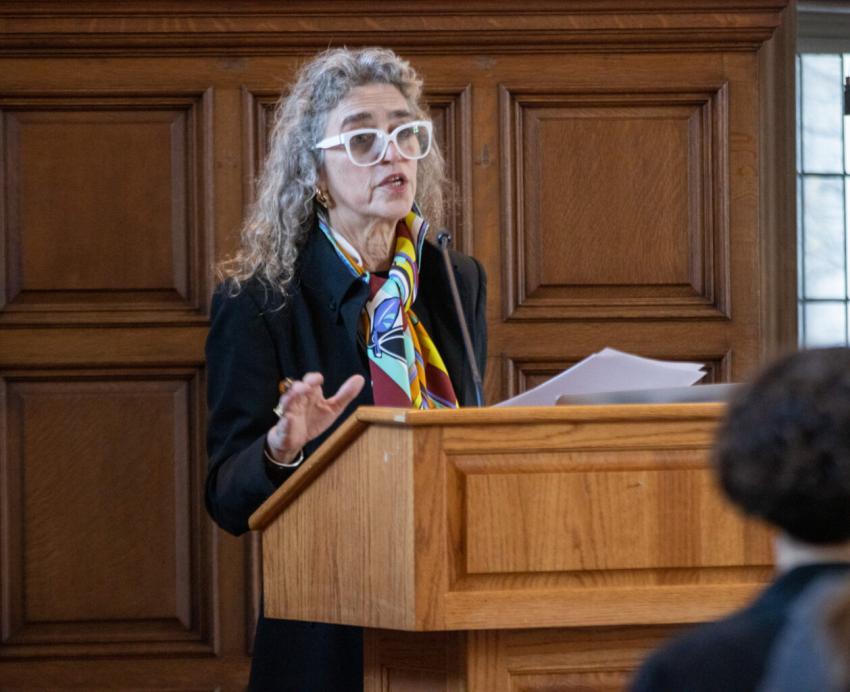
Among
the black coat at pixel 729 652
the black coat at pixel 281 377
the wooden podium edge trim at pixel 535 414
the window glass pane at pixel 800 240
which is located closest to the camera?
the black coat at pixel 729 652

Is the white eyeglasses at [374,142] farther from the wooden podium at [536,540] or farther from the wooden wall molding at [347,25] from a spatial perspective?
the wooden wall molding at [347,25]

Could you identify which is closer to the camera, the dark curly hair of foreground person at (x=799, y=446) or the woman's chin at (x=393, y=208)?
the dark curly hair of foreground person at (x=799, y=446)

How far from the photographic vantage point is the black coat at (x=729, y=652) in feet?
3.22

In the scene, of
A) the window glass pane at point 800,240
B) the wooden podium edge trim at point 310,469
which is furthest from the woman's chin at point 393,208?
the window glass pane at point 800,240

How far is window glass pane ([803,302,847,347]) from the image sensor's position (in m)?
4.14

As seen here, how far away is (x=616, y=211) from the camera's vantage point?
3523 millimetres

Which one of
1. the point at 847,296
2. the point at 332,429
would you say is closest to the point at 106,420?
the point at 332,429

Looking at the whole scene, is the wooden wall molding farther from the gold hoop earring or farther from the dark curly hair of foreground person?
the dark curly hair of foreground person

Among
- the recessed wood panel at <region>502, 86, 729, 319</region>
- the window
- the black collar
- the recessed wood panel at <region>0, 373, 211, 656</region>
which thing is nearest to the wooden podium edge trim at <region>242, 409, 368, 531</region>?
the black collar

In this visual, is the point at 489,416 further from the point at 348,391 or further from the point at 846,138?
the point at 846,138

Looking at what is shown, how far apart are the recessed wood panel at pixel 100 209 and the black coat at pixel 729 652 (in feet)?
8.41

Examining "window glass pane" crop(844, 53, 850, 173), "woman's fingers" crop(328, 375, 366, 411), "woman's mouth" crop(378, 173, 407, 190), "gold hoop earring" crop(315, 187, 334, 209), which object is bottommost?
"woman's fingers" crop(328, 375, 366, 411)

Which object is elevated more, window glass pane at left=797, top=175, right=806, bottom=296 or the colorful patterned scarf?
window glass pane at left=797, top=175, right=806, bottom=296

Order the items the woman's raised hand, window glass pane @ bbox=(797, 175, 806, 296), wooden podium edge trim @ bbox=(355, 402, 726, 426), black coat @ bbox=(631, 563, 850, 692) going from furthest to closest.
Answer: window glass pane @ bbox=(797, 175, 806, 296) → the woman's raised hand → wooden podium edge trim @ bbox=(355, 402, 726, 426) → black coat @ bbox=(631, 563, 850, 692)
